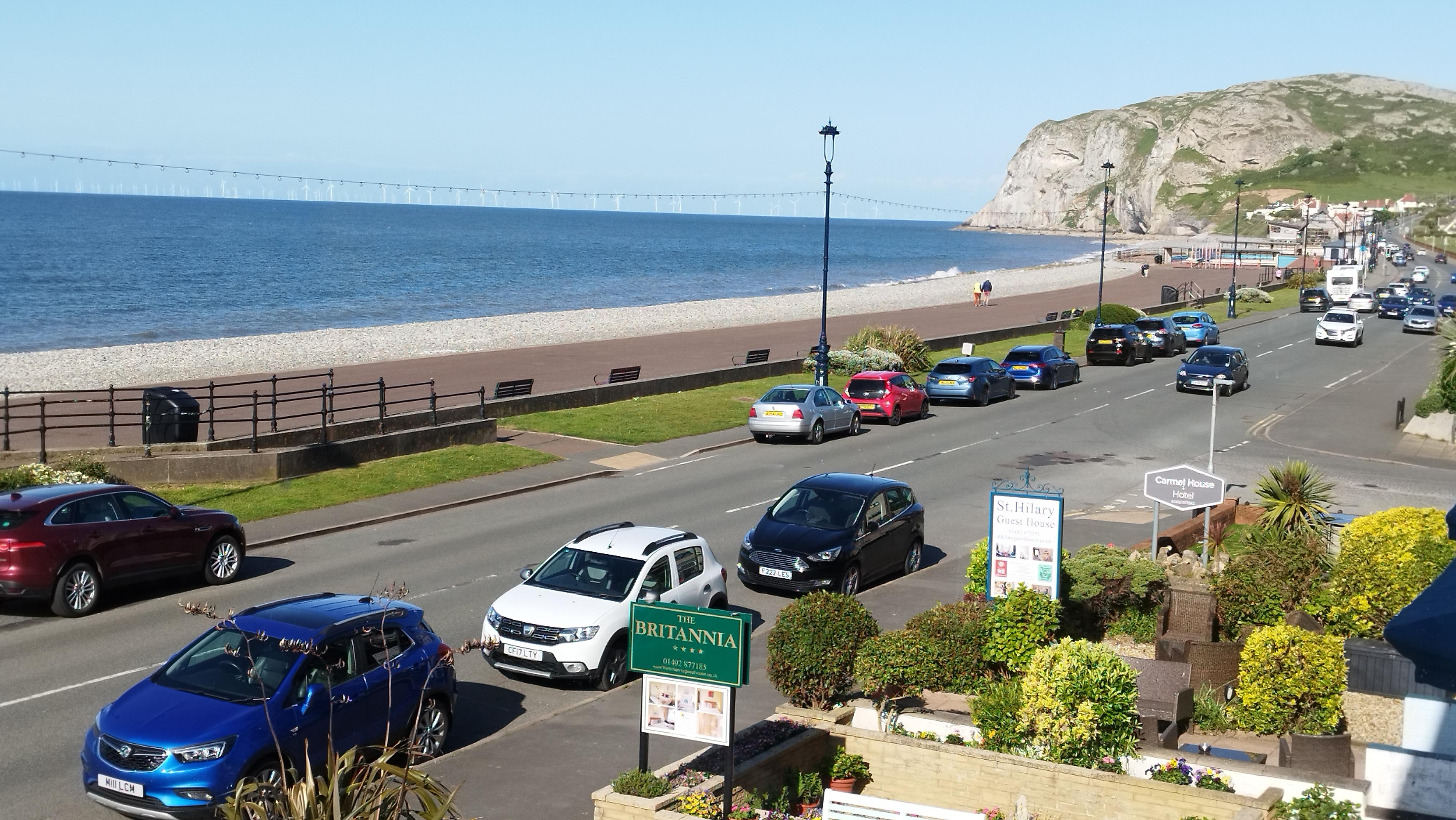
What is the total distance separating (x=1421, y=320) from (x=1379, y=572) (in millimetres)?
57972

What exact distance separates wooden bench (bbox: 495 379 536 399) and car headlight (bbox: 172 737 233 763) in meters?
23.7

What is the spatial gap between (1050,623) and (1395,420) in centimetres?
2728

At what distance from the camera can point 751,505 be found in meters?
25.0

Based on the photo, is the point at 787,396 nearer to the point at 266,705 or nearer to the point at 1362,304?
the point at 266,705

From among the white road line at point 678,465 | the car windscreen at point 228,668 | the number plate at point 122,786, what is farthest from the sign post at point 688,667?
the white road line at point 678,465

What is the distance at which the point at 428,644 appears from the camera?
492 inches

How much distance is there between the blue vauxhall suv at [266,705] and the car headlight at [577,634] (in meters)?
2.04

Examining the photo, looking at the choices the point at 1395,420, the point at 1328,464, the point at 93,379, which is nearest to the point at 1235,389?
the point at 1395,420

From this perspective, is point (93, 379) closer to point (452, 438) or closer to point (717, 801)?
point (452, 438)

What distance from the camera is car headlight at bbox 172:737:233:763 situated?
33.4ft

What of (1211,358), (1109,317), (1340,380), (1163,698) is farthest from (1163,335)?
(1163,698)

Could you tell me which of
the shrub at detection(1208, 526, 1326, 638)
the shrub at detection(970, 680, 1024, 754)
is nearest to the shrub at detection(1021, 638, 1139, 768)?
the shrub at detection(970, 680, 1024, 754)

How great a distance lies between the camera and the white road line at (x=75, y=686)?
43.8 feet

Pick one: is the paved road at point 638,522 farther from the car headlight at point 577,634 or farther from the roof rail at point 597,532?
the roof rail at point 597,532
